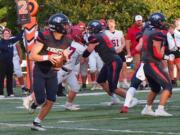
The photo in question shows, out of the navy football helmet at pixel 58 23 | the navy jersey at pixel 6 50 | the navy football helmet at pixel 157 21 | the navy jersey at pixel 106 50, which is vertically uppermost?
the navy football helmet at pixel 58 23

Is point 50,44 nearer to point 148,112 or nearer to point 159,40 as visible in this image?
point 159,40

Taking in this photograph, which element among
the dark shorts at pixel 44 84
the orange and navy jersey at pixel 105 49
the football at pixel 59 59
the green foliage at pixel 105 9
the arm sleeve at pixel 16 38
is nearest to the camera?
the football at pixel 59 59

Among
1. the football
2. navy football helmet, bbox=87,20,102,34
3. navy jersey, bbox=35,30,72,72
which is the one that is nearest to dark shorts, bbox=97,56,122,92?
navy football helmet, bbox=87,20,102,34

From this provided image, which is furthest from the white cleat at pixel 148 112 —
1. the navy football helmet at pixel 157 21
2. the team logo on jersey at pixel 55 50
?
the team logo on jersey at pixel 55 50

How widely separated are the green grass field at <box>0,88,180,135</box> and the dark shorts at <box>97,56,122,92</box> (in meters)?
0.54

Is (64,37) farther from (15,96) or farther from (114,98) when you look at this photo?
(15,96)

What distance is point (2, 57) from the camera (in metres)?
22.3

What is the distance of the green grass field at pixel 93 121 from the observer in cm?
1204

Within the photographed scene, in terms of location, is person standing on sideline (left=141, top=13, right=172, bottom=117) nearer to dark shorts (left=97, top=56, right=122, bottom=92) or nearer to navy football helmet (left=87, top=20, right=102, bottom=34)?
navy football helmet (left=87, top=20, right=102, bottom=34)

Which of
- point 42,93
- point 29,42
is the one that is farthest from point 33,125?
point 29,42

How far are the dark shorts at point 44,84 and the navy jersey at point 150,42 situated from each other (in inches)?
93.0

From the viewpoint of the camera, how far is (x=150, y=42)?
14.4 m

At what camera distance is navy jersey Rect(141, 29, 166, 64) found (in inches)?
560

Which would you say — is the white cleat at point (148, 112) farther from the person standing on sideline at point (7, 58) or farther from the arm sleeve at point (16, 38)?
the person standing on sideline at point (7, 58)
